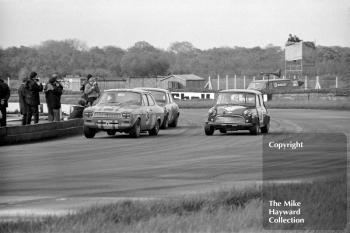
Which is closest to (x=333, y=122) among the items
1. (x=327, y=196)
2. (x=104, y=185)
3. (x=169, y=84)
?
(x=104, y=185)

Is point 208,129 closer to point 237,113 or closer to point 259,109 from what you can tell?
point 237,113

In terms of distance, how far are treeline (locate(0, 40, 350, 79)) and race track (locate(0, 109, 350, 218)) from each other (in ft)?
35.6

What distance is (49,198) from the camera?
13.8m

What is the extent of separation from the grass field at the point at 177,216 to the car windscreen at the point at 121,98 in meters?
16.6

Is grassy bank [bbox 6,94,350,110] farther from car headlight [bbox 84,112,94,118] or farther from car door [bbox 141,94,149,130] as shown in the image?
car headlight [bbox 84,112,94,118]

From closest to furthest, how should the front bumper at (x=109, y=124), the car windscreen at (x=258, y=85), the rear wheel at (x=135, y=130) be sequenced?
1. the front bumper at (x=109, y=124)
2. the rear wheel at (x=135, y=130)
3. the car windscreen at (x=258, y=85)

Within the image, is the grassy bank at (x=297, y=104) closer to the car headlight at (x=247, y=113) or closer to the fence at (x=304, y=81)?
the fence at (x=304, y=81)

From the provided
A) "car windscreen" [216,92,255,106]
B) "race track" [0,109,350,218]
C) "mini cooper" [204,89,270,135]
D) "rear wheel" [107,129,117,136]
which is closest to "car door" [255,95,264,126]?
"mini cooper" [204,89,270,135]

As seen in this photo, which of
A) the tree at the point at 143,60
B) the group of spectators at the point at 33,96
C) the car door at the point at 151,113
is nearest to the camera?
the group of spectators at the point at 33,96

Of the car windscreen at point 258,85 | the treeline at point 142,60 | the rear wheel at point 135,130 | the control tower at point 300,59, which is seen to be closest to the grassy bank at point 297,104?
the treeline at point 142,60

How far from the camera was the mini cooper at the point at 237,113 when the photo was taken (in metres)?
29.9

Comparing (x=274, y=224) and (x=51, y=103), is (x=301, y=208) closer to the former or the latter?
(x=274, y=224)

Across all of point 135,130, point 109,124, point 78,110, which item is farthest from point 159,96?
point 109,124

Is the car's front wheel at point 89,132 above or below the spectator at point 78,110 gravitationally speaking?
below
